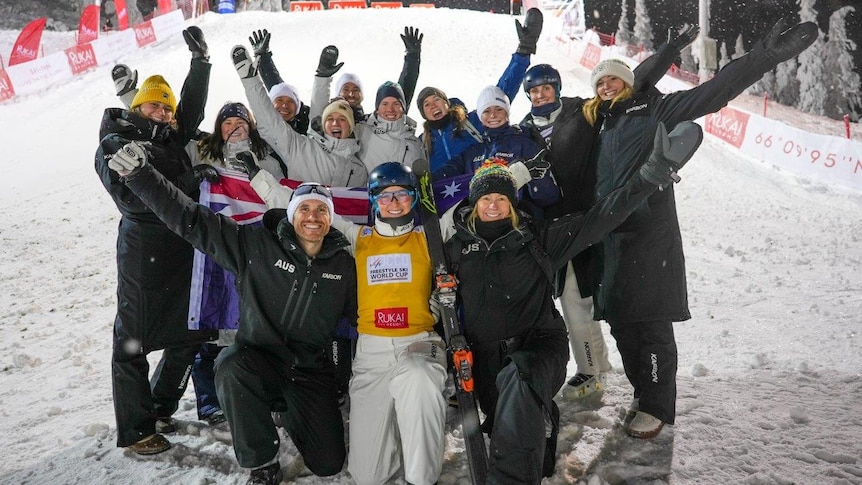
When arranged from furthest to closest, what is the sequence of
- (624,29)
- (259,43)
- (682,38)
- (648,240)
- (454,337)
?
(624,29)
(259,43)
(682,38)
(648,240)
(454,337)

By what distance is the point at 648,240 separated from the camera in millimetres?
3801

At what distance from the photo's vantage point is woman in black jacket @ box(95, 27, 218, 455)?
12.3 feet

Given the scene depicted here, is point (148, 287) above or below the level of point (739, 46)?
below

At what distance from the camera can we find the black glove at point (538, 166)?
13.0 ft

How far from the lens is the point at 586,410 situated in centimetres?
407

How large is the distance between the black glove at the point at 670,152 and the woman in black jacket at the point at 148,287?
3.06 meters

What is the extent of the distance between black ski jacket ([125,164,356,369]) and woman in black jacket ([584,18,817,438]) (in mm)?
1778

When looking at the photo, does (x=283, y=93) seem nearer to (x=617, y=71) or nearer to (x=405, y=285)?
(x=405, y=285)

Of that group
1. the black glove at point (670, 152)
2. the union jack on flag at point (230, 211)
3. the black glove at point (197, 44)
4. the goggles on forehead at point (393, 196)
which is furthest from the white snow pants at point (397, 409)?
the black glove at point (197, 44)

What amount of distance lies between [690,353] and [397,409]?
9.91ft

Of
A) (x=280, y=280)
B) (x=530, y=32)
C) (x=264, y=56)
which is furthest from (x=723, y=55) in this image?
(x=280, y=280)

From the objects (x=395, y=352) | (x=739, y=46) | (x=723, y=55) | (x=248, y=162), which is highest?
(x=739, y=46)

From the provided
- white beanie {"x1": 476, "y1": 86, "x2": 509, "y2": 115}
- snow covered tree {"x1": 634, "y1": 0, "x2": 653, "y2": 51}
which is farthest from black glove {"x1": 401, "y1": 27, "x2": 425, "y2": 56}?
snow covered tree {"x1": 634, "y1": 0, "x2": 653, "y2": 51}

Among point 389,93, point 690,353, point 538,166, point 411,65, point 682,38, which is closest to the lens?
point 538,166
